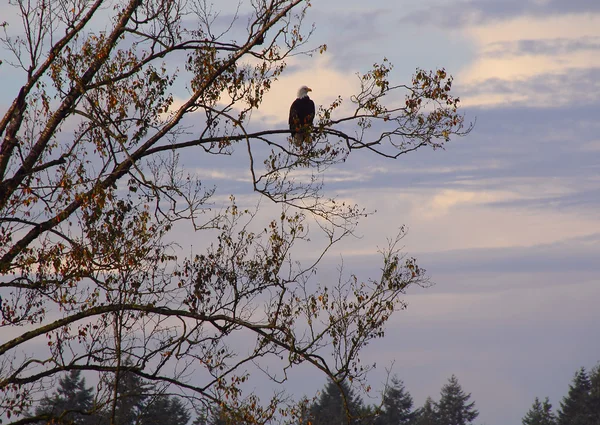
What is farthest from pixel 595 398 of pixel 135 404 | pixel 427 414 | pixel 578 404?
pixel 135 404

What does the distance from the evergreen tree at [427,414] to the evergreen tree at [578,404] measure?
36.4 feet

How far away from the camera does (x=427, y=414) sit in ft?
234

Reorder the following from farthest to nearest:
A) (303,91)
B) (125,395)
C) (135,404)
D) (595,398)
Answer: (595,398), (135,404), (303,91), (125,395)

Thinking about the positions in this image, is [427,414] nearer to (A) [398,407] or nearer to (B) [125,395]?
(A) [398,407]

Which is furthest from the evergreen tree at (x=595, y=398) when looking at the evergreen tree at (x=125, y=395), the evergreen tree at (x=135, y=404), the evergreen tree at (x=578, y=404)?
the evergreen tree at (x=125, y=395)

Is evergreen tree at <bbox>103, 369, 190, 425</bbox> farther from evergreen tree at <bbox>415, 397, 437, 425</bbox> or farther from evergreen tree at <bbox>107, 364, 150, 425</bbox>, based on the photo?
evergreen tree at <bbox>415, 397, 437, 425</bbox>

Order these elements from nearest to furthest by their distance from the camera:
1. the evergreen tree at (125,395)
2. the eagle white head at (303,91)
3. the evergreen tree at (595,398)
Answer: the evergreen tree at (125,395), the eagle white head at (303,91), the evergreen tree at (595,398)

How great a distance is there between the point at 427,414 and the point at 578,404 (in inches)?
597

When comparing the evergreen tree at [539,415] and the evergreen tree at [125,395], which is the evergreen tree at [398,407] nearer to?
the evergreen tree at [539,415]

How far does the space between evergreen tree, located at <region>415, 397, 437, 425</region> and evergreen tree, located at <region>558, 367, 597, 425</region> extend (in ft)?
36.4

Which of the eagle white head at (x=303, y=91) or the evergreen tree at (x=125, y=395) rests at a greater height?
the eagle white head at (x=303, y=91)

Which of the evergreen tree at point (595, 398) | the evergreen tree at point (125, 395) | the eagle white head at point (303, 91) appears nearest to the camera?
the evergreen tree at point (125, 395)

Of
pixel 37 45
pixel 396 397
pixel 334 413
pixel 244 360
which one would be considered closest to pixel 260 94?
pixel 37 45

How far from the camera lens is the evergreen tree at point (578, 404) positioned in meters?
59.1
